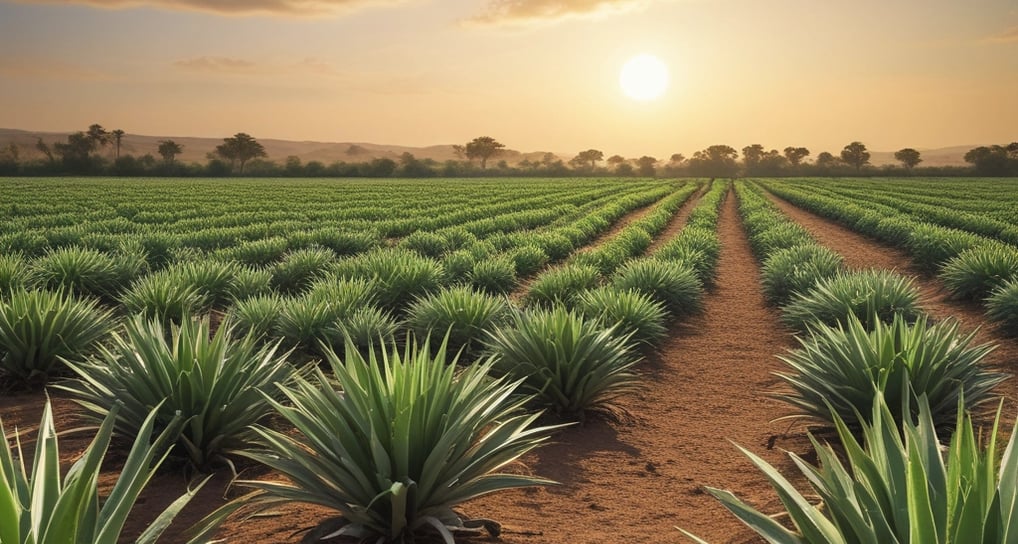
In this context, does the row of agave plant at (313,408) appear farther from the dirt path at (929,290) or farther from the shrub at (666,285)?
the dirt path at (929,290)

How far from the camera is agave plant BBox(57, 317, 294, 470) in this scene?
4770mm

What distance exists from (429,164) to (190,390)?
117 m

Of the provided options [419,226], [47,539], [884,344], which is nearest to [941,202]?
[419,226]

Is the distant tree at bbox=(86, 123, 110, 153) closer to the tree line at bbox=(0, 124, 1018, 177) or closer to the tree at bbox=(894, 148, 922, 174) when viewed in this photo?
the tree line at bbox=(0, 124, 1018, 177)

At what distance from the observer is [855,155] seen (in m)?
152

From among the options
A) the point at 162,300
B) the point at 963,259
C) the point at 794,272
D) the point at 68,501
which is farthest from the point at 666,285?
the point at 68,501

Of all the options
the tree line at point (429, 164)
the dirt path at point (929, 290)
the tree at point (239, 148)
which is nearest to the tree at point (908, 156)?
the tree line at point (429, 164)

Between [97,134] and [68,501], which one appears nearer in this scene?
[68,501]

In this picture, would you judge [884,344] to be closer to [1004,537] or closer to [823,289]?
[1004,537]

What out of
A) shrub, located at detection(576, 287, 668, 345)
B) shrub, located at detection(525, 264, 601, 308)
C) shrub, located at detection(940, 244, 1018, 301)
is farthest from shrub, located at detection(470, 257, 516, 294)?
shrub, located at detection(940, 244, 1018, 301)

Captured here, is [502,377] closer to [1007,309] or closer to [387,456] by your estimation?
[387,456]

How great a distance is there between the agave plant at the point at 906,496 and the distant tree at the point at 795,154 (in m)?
189

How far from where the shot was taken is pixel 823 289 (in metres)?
9.44

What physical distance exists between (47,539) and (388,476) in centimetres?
155
